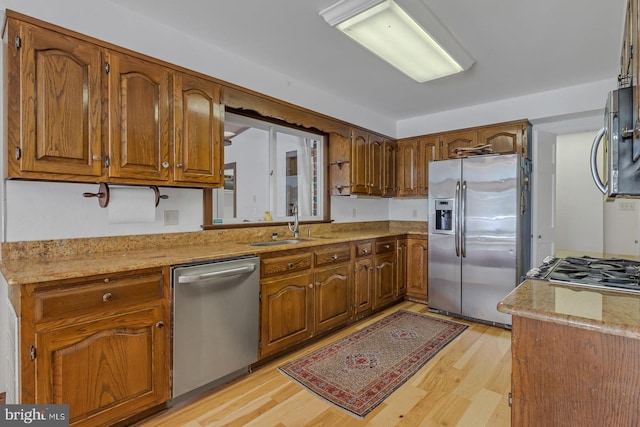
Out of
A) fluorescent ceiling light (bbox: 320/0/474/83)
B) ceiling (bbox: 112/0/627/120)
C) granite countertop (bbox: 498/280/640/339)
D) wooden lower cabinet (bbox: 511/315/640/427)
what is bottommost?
wooden lower cabinet (bbox: 511/315/640/427)

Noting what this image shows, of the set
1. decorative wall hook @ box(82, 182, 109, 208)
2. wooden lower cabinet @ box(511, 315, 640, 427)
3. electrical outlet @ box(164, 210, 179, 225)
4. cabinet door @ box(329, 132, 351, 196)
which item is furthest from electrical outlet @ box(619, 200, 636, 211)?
decorative wall hook @ box(82, 182, 109, 208)

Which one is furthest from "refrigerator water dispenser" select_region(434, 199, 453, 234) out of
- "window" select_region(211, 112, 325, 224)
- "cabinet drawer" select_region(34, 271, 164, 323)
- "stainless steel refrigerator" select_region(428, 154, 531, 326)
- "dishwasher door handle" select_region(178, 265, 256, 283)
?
"cabinet drawer" select_region(34, 271, 164, 323)

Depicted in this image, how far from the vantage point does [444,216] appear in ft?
12.2

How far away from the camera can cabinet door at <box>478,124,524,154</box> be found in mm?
3662

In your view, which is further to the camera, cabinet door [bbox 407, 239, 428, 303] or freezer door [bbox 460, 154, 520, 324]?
cabinet door [bbox 407, 239, 428, 303]

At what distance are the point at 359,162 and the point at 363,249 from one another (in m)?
1.10

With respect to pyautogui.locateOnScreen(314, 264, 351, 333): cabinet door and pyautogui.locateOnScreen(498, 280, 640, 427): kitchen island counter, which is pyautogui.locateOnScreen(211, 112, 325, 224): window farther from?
pyautogui.locateOnScreen(498, 280, 640, 427): kitchen island counter

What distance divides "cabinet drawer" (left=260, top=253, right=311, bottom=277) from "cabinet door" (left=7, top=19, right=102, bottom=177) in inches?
48.4

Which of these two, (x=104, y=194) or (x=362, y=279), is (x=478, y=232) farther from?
(x=104, y=194)

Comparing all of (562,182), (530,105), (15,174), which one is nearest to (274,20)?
(15,174)

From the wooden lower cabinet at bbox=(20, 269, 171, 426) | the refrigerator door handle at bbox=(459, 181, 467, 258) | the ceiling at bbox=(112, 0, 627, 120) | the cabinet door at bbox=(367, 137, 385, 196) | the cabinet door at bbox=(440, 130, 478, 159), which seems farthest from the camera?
the cabinet door at bbox=(367, 137, 385, 196)

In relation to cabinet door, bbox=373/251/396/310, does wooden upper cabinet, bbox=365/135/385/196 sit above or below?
above

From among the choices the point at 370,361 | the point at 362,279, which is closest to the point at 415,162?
the point at 362,279

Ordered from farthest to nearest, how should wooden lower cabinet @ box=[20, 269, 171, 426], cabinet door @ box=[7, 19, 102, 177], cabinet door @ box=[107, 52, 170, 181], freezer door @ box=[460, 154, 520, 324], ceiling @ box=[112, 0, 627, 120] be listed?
freezer door @ box=[460, 154, 520, 324], ceiling @ box=[112, 0, 627, 120], cabinet door @ box=[107, 52, 170, 181], cabinet door @ box=[7, 19, 102, 177], wooden lower cabinet @ box=[20, 269, 171, 426]
